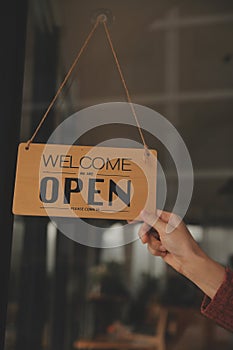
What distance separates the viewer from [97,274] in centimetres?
370

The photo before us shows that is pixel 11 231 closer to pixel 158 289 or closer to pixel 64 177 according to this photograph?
pixel 64 177

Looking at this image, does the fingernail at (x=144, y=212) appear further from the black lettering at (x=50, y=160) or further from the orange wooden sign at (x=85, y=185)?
the black lettering at (x=50, y=160)

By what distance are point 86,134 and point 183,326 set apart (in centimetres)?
174

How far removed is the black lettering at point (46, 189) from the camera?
61 cm

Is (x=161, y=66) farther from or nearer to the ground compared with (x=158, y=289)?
farther from the ground

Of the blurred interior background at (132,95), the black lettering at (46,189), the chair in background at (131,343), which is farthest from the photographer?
the chair in background at (131,343)

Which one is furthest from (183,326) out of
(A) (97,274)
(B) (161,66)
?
(A) (97,274)

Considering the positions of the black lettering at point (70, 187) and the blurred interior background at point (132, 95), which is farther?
the blurred interior background at point (132, 95)

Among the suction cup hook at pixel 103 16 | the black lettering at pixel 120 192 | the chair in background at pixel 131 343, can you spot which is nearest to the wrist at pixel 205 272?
the black lettering at pixel 120 192

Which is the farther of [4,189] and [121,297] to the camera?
[121,297]

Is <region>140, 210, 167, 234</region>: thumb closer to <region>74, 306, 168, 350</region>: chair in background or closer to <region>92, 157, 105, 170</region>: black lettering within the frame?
<region>92, 157, 105, 170</region>: black lettering

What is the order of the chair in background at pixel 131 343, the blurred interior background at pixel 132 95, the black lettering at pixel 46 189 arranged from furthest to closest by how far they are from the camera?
the chair in background at pixel 131 343, the blurred interior background at pixel 132 95, the black lettering at pixel 46 189

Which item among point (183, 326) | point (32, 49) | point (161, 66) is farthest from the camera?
point (183, 326)

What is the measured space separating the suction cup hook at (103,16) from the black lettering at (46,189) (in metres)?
0.27
